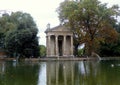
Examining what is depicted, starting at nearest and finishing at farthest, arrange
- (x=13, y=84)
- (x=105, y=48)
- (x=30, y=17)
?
(x=13, y=84) < (x=30, y=17) < (x=105, y=48)

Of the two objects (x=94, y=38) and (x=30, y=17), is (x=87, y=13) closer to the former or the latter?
(x=94, y=38)

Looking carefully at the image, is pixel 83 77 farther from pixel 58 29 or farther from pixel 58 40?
pixel 58 40

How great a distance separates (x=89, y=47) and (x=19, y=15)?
74.6ft

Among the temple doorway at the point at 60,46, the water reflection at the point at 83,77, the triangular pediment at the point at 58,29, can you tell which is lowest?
the water reflection at the point at 83,77

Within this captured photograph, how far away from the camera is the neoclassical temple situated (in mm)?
87875

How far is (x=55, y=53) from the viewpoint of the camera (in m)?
90.6

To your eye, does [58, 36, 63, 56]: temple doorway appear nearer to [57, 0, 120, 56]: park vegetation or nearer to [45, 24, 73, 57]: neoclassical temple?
[45, 24, 73, 57]: neoclassical temple

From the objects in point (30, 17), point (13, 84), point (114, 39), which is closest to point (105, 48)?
point (114, 39)

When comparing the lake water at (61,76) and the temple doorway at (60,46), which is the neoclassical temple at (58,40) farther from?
the lake water at (61,76)

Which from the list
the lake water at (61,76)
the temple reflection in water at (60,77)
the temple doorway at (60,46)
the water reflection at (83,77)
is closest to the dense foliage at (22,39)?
the temple doorway at (60,46)

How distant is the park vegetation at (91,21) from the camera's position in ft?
255

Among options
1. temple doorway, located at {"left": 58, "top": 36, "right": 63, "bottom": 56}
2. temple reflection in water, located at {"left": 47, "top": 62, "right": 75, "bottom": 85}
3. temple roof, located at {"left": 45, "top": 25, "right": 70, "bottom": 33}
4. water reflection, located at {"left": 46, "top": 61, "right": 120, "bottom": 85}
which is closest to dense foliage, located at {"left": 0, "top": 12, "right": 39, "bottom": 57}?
temple roof, located at {"left": 45, "top": 25, "right": 70, "bottom": 33}

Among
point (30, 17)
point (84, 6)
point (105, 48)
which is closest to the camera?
point (84, 6)

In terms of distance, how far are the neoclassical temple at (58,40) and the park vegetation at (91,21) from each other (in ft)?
18.2
